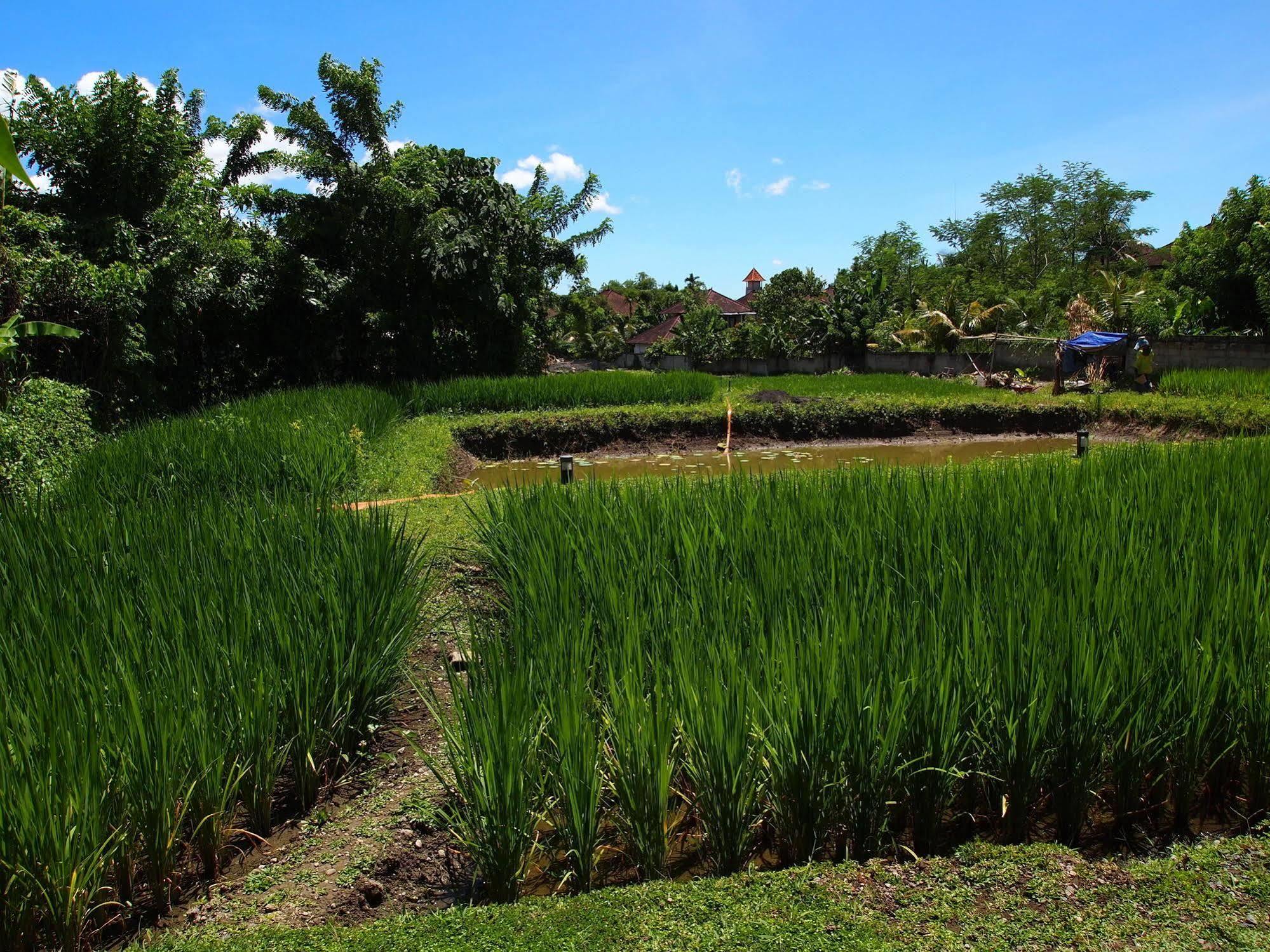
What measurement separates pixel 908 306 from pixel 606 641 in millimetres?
27634

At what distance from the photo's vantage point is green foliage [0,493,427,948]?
1838mm

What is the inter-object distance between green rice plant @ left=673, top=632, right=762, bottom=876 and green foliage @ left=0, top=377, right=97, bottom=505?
4208 mm

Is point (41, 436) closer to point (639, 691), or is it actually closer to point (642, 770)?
point (639, 691)

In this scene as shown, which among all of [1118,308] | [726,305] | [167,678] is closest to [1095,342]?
[1118,308]

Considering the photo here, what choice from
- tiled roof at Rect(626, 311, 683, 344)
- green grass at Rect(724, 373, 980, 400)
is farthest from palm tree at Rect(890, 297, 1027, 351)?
tiled roof at Rect(626, 311, 683, 344)

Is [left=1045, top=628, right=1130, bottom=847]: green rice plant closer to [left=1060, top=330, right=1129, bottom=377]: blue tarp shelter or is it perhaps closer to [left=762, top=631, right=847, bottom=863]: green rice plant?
[left=762, top=631, right=847, bottom=863]: green rice plant

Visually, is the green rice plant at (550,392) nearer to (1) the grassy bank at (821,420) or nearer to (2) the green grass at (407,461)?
(1) the grassy bank at (821,420)

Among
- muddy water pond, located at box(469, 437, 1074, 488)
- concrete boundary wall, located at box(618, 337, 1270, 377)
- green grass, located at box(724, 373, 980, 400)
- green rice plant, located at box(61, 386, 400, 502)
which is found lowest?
muddy water pond, located at box(469, 437, 1074, 488)

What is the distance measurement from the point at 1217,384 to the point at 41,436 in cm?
1313

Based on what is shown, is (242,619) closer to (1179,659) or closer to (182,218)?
(1179,659)

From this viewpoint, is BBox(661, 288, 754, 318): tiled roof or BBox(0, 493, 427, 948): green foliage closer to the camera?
BBox(0, 493, 427, 948): green foliage

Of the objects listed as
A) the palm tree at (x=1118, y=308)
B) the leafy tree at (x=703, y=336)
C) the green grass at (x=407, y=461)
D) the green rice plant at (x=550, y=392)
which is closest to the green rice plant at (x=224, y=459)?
the green grass at (x=407, y=461)

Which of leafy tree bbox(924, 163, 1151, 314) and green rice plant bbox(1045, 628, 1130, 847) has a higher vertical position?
leafy tree bbox(924, 163, 1151, 314)

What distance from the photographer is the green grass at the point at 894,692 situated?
6.86ft
